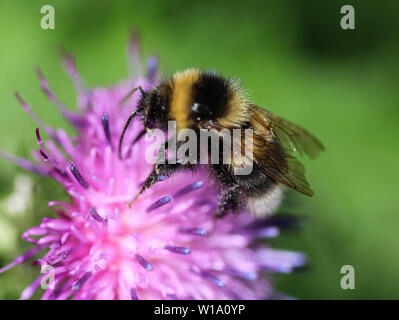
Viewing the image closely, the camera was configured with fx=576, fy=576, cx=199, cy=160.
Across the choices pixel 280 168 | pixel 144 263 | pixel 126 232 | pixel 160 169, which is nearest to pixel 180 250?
pixel 144 263

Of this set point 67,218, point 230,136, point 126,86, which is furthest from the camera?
point 126,86

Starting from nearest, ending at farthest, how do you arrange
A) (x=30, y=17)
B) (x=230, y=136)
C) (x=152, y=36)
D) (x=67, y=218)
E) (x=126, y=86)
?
1. (x=230, y=136)
2. (x=67, y=218)
3. (x=126, y=86)
4. (x=30, y=17)
5. (x=152, y=36)

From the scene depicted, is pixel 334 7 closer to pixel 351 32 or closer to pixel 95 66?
pixel 351 32

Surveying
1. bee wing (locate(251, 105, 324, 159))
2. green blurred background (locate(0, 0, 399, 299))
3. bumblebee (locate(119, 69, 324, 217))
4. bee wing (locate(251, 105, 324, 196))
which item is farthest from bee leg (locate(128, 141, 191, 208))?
green blurred background (locate(0, 0, 399, 299))

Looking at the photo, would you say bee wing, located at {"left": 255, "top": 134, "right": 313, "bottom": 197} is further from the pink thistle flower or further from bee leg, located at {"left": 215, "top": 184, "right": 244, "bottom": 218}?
the pink thistle flower
